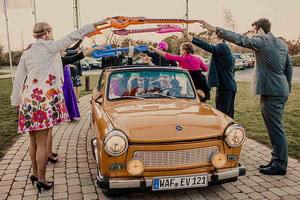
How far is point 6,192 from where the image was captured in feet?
13.2

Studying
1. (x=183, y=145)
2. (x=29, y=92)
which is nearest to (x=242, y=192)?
(x=183, y=145)

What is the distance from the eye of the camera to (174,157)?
11.2 ft

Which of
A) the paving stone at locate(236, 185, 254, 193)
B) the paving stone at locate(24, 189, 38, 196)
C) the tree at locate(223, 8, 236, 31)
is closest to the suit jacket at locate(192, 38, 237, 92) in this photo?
the paving stone at locate(236, 185, 254, 193)

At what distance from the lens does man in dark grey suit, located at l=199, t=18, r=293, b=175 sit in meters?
4.29

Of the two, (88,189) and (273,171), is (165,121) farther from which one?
(273,171)

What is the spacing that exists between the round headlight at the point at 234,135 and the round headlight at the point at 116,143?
126cm

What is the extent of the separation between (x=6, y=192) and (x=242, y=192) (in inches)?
127

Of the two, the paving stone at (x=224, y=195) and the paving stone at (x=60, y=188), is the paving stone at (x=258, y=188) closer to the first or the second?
the paving stone at (x=224, y=195)

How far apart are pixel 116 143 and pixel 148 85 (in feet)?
5.42

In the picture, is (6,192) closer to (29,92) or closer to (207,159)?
(29,92)

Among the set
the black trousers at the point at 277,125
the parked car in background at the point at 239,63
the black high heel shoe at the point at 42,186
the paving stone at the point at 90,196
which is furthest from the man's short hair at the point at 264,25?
the parked car in background at the point at 239,63

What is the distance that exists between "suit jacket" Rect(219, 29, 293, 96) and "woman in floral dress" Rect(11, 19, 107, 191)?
201cm

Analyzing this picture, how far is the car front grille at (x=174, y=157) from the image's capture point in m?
3.35

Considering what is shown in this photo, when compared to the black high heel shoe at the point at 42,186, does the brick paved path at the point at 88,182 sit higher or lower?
lower
